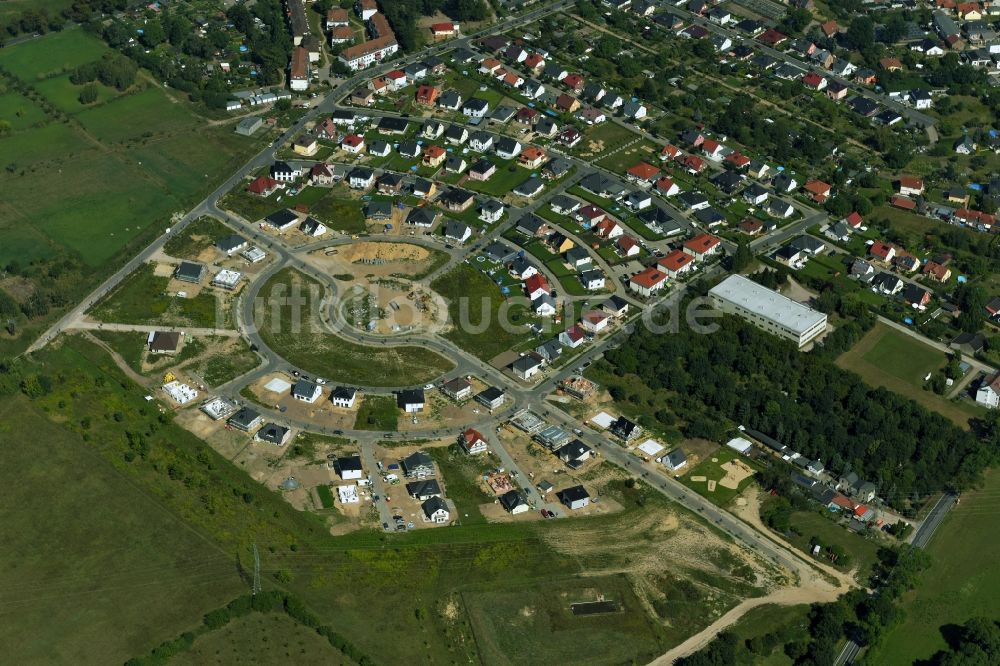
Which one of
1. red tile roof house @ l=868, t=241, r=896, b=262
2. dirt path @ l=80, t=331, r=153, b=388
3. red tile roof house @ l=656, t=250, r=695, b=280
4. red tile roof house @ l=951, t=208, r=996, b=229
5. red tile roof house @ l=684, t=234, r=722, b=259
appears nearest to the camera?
dirt path @ l=80, t=331, r=153, b=388

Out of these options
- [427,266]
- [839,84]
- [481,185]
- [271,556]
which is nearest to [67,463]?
[271,556]

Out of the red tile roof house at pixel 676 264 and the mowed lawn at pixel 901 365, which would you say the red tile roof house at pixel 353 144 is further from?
the mowed lawn at pixel 901 365

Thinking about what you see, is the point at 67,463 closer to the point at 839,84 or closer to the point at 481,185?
the point at 481,185

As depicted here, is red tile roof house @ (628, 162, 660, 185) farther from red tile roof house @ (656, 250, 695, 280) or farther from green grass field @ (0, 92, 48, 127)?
green grass field @ (0, 92, 48, 127)

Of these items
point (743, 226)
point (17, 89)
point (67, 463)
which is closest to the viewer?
point (67, 463)

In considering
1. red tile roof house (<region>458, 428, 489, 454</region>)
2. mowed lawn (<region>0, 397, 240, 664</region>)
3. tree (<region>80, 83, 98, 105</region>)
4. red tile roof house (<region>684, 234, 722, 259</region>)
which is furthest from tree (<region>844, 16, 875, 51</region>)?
mowed lawn (<region>0, 397, 240, 664</region>)

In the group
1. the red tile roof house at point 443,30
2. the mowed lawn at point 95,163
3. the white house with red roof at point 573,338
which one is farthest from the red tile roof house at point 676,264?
the red tile roof house at point 443,30
